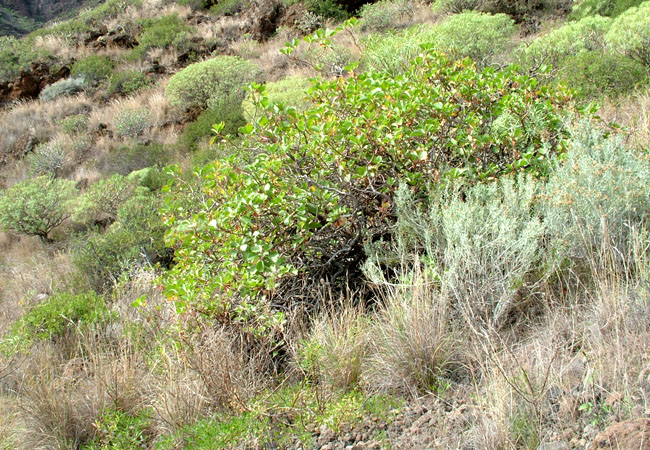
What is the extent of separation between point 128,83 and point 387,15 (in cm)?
788

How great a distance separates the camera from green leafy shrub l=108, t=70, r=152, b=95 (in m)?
14.8

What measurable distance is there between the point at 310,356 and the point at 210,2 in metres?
19.7

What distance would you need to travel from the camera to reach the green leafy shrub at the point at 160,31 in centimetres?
1658

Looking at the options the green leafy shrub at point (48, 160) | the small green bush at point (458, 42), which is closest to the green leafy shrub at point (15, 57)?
the green leafy shrub at point (48, 160)

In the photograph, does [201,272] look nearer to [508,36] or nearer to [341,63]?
[341,63]

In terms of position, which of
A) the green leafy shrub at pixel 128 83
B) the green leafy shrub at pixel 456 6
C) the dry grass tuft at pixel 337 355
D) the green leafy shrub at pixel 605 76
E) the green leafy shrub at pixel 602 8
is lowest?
the dry grass tuft at pixel 337 355

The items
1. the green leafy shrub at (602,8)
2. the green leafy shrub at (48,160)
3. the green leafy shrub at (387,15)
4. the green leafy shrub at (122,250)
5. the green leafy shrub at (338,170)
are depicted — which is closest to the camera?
the green leafy shrub at (338,170)

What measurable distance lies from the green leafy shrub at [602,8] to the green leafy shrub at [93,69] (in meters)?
13.4

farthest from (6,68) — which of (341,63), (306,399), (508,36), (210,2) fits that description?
(306,399)

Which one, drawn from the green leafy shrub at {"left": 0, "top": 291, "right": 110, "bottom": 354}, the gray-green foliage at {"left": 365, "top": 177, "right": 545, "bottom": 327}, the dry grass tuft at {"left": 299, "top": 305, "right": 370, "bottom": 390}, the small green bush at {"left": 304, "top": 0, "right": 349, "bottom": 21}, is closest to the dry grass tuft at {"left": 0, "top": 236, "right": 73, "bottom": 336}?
the green leafy shrub at {"left": 0, "top": 291, "right": 110, "bottom": 354}

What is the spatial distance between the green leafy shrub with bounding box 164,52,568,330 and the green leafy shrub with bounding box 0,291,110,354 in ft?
4.41

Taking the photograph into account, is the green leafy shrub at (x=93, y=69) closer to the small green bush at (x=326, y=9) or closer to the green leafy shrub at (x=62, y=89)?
the green leafy shrub at (x=62, y=89)

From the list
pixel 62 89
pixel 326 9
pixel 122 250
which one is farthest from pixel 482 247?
pixel 62 89

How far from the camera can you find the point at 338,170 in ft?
11.0
